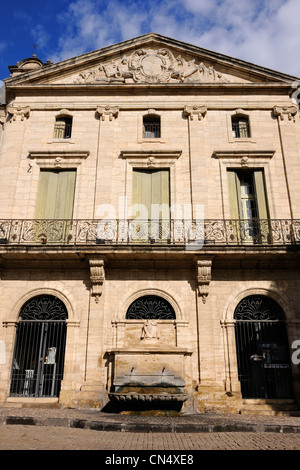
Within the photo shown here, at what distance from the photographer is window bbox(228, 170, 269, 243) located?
12188 millimetres

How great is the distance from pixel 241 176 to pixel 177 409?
8.09 meters

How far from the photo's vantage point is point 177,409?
912 cm

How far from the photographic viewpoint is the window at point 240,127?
14.0 m

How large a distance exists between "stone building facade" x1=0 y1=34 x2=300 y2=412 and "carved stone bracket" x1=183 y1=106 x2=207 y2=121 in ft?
0.24

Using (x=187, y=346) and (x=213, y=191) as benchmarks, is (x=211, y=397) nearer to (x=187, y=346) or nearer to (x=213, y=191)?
(x=187, y=346)

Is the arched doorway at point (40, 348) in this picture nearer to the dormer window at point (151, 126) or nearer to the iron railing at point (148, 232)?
the iron railing at point (148, 232)

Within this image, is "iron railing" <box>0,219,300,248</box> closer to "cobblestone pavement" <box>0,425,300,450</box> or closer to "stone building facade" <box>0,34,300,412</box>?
"stone building facade" <box>0,34,300,412</box>

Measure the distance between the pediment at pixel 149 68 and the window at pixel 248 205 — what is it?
3910 millimetres

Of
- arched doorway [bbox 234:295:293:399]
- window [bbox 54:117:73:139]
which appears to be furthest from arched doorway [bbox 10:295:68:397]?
window [bbox 54:117:73:139]

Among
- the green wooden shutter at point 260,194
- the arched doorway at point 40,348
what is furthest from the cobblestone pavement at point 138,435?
the green wooden shutter at point 260,194

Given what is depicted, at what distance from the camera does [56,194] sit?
42.9ft
